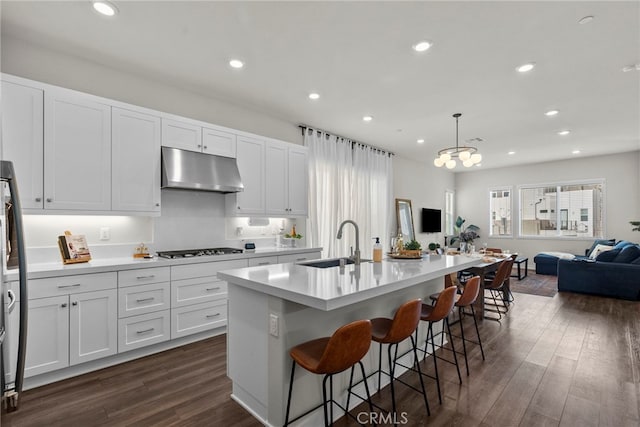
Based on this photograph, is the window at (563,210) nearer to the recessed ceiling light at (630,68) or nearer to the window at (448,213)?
the window at (448,213)

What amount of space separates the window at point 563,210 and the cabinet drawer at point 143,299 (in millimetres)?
9292

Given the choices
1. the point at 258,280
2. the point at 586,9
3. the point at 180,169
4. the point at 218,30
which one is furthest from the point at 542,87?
the point at 180,169

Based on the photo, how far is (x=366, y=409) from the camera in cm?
222

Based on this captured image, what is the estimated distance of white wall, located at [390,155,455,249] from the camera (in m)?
7.68

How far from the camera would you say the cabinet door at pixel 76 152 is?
8.78ft

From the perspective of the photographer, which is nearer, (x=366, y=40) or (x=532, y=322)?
(x=366, y=40)

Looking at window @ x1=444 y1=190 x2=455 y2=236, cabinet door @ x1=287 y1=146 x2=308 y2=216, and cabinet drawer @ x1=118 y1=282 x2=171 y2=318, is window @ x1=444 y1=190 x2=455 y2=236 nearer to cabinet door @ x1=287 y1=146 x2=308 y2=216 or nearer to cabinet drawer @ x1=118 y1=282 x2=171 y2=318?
cabinet door @ x1=287 y1=146 x2=308 y2=216

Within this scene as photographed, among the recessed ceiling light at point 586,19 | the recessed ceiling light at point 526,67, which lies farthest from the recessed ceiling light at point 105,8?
the recessed ceiling light at point 526,67

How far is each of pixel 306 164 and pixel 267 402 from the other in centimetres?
343

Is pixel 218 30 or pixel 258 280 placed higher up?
pixel 218 30

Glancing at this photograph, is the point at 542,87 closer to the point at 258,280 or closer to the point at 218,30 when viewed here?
the point at 218,30

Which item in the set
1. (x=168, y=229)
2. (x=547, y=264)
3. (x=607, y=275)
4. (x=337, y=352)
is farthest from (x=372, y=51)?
(x=547, y=264)

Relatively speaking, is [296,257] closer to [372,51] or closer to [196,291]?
[196,291]

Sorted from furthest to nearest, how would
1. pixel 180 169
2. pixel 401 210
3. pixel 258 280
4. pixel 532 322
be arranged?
pixel 401 210
pixel 532 322
pixel 180 169
pixel 258 280
